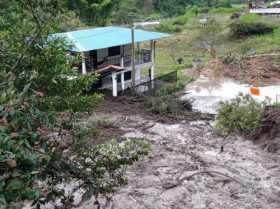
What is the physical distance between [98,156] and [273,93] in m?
18.0

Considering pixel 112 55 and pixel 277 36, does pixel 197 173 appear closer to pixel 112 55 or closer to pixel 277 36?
pixel 112 55

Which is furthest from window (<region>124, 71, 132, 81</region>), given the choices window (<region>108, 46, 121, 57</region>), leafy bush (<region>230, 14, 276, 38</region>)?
leafy bush (<region>230, 14, 276, 38</region>)

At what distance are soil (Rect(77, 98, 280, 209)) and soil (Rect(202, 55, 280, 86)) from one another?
11267mm

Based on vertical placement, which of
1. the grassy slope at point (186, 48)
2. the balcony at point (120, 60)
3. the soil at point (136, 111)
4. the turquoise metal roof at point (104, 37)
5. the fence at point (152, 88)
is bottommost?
the grassy slope at point (186, 48)

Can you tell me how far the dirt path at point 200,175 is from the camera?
1011cm

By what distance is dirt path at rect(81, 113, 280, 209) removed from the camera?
10109 millimetres

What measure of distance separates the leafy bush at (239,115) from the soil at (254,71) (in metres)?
11.8

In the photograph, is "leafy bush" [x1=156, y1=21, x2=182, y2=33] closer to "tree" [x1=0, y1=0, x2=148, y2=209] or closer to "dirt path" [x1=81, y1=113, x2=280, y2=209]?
"dirt path" [x1=81, y1=113, x2=280, y2=209]

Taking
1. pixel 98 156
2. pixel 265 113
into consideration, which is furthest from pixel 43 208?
pixel 265 113

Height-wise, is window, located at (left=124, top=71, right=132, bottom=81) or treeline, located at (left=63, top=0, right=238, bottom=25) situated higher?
treeline, located at (left=63, top=0, right=238, bottom=25)

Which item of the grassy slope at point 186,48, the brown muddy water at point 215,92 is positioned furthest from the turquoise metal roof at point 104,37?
the grassy slope at point 186,48

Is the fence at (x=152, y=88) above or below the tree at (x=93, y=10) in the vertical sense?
below

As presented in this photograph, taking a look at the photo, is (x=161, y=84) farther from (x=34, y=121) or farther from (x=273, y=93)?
(x=34, y=121)

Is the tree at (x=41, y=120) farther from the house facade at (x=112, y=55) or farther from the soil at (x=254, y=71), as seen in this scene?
the soil at (x=254, y=71)
